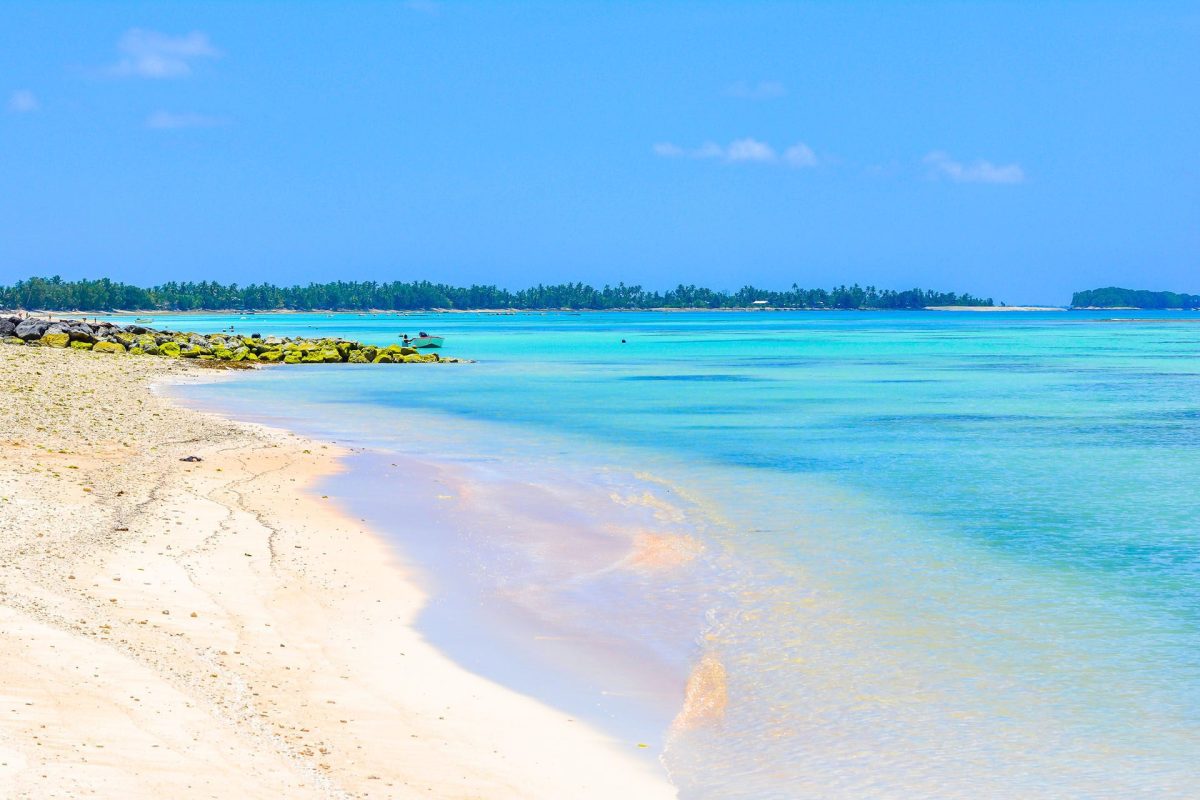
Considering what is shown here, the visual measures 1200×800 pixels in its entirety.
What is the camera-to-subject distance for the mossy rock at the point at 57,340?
52.0m

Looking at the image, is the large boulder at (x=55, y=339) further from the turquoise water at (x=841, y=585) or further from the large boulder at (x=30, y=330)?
the turquoise water at (x=841, y=585)

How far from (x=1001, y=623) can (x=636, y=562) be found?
400cm

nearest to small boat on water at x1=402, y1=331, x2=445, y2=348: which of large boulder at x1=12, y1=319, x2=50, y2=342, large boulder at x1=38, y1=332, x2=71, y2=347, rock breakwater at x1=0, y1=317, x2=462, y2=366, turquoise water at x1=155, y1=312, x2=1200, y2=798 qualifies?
rock breakwater at x1=0, y1=317, x2=462, y2=366

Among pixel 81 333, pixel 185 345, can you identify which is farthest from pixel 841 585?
pixel 185 345

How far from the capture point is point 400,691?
26.6 feet

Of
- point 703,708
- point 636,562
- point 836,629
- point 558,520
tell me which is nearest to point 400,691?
point 703,708

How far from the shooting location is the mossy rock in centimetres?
5203

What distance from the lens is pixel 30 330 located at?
5284 cm

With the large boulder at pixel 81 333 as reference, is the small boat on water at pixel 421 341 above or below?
below

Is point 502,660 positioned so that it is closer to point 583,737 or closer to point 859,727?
point 583,737

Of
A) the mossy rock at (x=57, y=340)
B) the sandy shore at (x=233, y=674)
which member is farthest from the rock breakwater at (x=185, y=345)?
the sandy shore at (x=233, y=674)

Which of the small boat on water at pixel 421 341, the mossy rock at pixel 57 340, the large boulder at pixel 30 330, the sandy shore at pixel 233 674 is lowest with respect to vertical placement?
the small boat on water at pixel 421 341

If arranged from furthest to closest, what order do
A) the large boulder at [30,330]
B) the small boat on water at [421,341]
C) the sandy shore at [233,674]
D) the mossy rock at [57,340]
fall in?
1. the small boat on water at [421,341]
2. the large boulder at [30,330]
3. the mossy rock at [57,340]
4. the sandy shore at [233,674]

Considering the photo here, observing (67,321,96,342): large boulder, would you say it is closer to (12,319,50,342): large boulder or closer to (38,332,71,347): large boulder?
(38,332,71,347): large boulder
